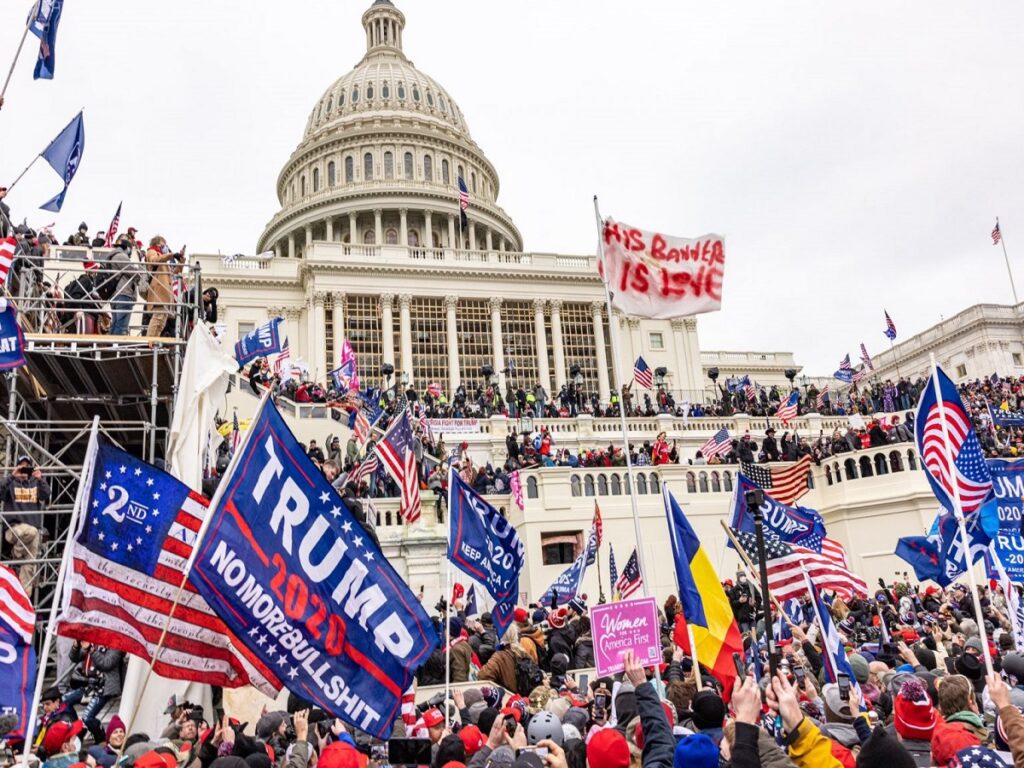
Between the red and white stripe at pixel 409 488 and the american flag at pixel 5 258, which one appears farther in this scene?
the red and white stripe at pixel 409 488

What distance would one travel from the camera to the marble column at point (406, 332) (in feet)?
Answer: 180

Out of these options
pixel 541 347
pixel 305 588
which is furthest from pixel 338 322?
pixel 305 588

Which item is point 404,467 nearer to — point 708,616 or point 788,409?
point 708,616

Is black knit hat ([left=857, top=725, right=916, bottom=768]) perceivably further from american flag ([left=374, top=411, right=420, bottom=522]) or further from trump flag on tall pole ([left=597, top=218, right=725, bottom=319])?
american flag ([left=374, top=411, right=420, bottom=522])

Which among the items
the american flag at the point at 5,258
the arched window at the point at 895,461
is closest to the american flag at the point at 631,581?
the american flag at the point at 5,258

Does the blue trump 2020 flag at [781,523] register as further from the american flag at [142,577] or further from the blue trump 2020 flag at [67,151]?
the blue trump 2020 flag at [67,151]

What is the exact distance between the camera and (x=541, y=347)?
192 feet

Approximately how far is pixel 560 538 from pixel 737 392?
21279mm

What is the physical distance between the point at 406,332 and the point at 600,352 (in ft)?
44.0

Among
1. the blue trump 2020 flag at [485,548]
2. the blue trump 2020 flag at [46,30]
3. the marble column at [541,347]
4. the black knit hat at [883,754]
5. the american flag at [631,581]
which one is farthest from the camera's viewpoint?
the marble column at [541,347]

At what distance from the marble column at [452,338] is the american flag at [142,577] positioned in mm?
48176

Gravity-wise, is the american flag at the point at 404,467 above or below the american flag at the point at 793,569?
above

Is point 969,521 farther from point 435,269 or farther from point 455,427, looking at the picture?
point 435,269

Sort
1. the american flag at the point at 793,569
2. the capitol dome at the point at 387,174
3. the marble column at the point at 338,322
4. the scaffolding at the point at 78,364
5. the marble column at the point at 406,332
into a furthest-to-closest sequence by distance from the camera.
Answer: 1. the capitol dome at the point at 387,174
2. the marble column at the point at 406,332
3. the marble column at the point at 338,322
4. the scaffolding at the point at 78,364
5. the american flag at the point at 793,569
